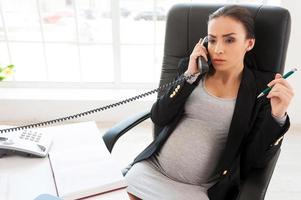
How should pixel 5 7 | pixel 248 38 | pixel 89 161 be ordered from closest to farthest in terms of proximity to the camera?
1. pixel 89 161
2. pixel 248 38
3. pixel 5 7

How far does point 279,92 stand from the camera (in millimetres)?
1082

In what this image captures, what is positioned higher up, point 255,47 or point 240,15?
point 240,15

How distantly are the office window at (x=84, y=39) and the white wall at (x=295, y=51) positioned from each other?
0.16m

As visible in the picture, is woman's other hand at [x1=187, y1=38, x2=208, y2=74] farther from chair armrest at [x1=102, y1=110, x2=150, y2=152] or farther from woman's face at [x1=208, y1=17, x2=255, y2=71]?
chair armrest at [x1=102, y1=110, x2=150, y2=152]

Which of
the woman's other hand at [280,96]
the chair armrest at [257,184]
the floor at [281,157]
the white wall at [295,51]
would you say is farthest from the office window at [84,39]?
the chair armrest at [257,184]

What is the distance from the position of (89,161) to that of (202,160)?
1.71ft

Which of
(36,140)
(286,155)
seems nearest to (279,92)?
(36,140)

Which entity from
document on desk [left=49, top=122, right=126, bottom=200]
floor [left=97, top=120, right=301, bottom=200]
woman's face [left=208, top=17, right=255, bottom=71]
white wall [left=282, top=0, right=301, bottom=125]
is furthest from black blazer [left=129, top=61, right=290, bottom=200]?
white wall [left=282, top=0, right=301, bottom=125]

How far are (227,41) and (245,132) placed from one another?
37 cm

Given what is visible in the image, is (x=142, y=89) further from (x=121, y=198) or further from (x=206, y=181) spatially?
(x=121, y=198)

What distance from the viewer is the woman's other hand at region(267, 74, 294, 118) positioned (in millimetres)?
1083

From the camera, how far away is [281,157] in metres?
2.25

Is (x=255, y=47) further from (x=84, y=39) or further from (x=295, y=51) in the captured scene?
(x=84, y=39)

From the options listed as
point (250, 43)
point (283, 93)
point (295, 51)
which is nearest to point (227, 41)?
point (250, 43)
